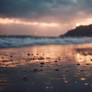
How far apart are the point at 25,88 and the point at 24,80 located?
68 centimetres

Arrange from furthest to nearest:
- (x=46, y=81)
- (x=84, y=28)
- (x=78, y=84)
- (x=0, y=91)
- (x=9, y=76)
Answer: (x=84, y=28) < (x=9, y=76) < (x=46, y=81) < (x=78, y=84) < (x=0, y=91)

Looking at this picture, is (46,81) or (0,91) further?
(46,81)

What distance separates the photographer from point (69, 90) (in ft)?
11.5

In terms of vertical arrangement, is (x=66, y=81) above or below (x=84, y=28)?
below

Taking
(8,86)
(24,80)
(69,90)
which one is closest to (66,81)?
(69,90)

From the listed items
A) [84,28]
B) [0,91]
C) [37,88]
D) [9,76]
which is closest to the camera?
[0,91]

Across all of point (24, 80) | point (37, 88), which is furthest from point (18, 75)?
point (37, 88)

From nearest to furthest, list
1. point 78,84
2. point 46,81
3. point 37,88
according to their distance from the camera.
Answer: point 37,88, point 78,84, point 46,81

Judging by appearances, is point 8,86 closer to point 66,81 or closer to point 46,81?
point 46,81

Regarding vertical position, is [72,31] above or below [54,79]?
above

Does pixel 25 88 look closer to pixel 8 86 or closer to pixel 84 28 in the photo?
pixel 8 86

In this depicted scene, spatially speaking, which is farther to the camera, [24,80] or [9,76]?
[9,76]

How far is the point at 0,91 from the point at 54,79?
5.19 feet

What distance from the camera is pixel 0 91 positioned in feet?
11.2
